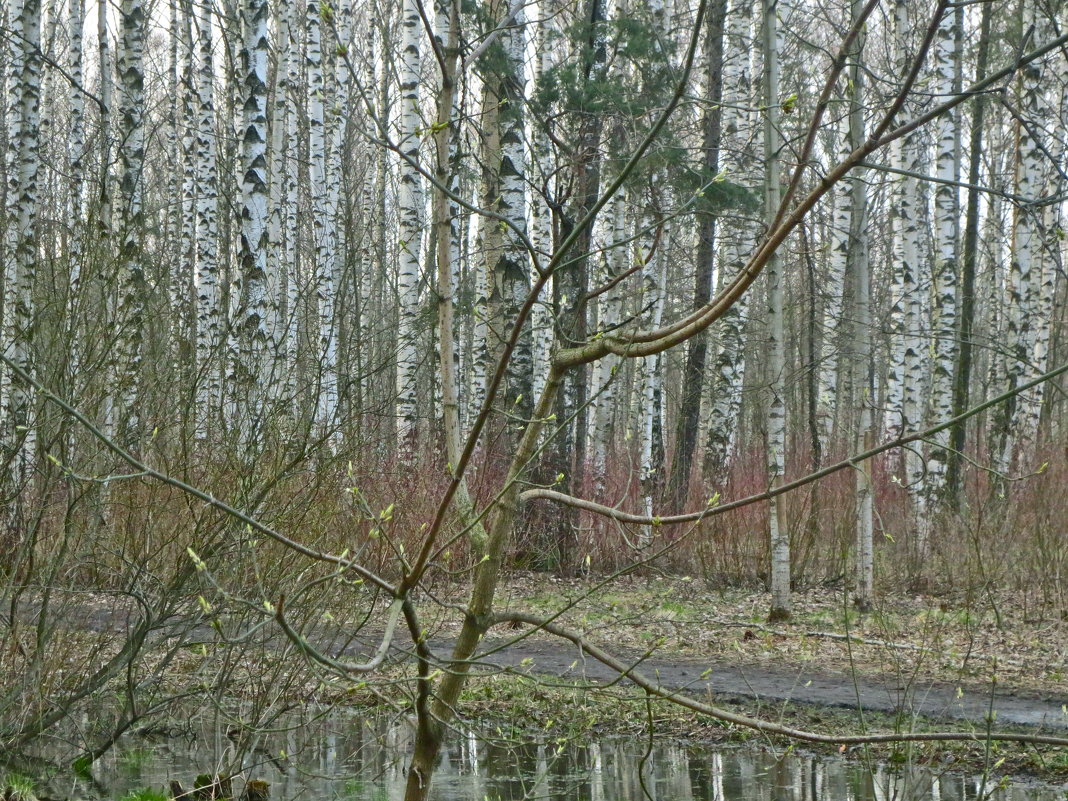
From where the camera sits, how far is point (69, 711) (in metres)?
4.48

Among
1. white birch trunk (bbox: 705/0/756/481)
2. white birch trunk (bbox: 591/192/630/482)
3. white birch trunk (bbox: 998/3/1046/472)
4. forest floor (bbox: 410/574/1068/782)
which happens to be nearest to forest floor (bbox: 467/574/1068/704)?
forest floor (bbox: 410/574/1068/782)

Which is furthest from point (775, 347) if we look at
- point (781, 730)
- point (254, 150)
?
point (781, 730)

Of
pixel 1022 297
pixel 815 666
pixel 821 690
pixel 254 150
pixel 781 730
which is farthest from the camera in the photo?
pixel 1022 297

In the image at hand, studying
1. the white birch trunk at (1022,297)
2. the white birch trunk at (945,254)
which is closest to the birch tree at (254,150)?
the white birch trunk at (945,254)

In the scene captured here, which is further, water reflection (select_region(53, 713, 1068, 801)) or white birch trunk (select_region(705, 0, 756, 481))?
white birch trunk (select_region(705, 0, 756, 481))

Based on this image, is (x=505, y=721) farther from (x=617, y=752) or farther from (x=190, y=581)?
(x=190, y=581)

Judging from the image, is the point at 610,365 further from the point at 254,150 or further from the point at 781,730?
the point at 781,730

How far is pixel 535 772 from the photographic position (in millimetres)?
5477

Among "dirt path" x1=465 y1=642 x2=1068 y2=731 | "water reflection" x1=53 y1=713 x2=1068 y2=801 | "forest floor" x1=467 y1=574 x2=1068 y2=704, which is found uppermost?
"forest floor" x1=467 y1=574 x2=1068 y2=704

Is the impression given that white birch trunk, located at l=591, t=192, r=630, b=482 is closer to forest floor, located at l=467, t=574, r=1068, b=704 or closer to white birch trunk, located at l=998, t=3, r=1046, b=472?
forest floor, located at l=467, t=574, r=1068, b=704

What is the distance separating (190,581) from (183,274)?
46.2ft

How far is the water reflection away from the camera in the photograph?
4.93 m

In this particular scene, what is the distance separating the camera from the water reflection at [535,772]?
493cm

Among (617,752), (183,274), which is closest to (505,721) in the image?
(617,752)
